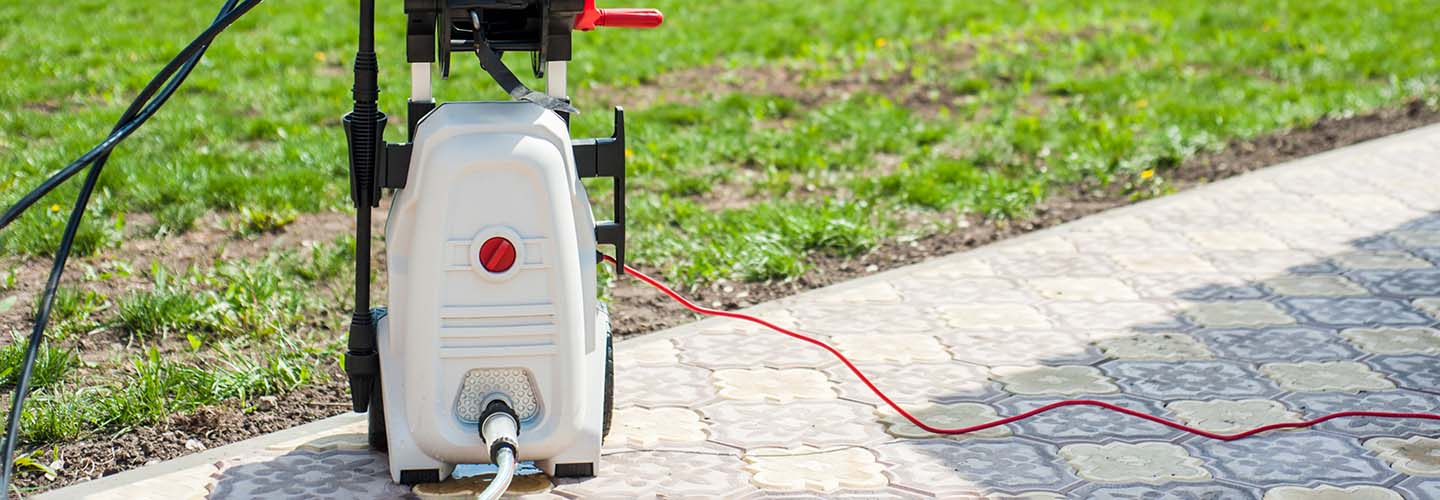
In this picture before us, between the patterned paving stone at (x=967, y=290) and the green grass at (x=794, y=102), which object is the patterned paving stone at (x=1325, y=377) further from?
the green grass at (x=794, y=102)

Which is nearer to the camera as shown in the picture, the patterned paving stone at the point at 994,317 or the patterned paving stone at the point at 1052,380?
the patterned paving stone at the point at 1052,380

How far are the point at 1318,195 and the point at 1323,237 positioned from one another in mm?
639

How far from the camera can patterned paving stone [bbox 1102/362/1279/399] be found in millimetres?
3865

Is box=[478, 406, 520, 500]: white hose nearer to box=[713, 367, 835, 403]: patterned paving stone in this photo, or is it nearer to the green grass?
box=[713, 367, 835, 403]: patterned paving stone

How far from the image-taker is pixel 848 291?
4.83m

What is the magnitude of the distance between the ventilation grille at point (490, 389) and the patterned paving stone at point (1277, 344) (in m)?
2.10

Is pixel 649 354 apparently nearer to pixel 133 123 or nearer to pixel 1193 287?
pixel 133 123

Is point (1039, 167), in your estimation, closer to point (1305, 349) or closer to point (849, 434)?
point (1305, 349)

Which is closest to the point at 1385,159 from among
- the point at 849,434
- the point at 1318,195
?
the point at 1318,195

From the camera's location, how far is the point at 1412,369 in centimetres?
403

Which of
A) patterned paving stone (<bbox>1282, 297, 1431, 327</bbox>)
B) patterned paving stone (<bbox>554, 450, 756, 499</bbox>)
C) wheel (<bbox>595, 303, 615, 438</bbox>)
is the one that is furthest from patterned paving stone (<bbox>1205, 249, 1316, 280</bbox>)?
wheel (<bbox>595, 303, 615, 438</bbox>)

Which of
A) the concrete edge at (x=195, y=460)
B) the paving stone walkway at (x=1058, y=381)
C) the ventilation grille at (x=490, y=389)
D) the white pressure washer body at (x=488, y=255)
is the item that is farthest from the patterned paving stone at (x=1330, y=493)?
the concrete edge at (x=195, y=460)

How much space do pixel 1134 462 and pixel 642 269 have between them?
208 centimetres

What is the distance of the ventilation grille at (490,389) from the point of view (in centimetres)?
304
